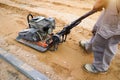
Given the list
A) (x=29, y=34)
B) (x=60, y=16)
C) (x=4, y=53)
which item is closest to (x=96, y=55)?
(x=29, y=34)

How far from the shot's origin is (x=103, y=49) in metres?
3.00

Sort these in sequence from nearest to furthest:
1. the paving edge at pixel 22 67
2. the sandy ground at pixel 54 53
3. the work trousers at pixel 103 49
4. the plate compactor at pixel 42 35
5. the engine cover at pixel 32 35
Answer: the work trousers at pixel 103 49, the paving edge at pixel 22 67, the sandy ground at pixel 54 53, the plate compactor at pixel 42 35, the engine cover at pixel 32 35

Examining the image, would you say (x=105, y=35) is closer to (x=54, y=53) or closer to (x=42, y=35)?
(x=54, y=53)

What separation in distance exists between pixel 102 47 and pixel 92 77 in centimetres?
59

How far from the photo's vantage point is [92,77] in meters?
3.16

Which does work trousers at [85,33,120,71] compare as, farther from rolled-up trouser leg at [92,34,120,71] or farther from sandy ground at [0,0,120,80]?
sandy ground at [0,0,120,80]

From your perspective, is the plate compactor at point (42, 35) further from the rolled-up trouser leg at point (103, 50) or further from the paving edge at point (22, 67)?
the rolled-up trouser leg at point (103, 50)

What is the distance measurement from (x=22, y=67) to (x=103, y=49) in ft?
4.92

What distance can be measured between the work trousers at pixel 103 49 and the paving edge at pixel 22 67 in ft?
3.24

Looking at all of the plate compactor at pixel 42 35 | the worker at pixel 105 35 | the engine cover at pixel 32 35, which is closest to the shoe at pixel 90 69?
the worker at pixel 105 35

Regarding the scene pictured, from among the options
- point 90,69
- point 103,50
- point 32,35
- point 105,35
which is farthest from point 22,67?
point 105,35

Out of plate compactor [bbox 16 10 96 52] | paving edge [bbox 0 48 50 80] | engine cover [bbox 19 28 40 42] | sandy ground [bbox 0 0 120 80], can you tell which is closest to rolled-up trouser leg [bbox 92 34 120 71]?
sandy ground [bbox 0 0 120 80]

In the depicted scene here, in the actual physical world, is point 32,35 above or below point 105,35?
below

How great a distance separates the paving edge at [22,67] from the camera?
120 inches
